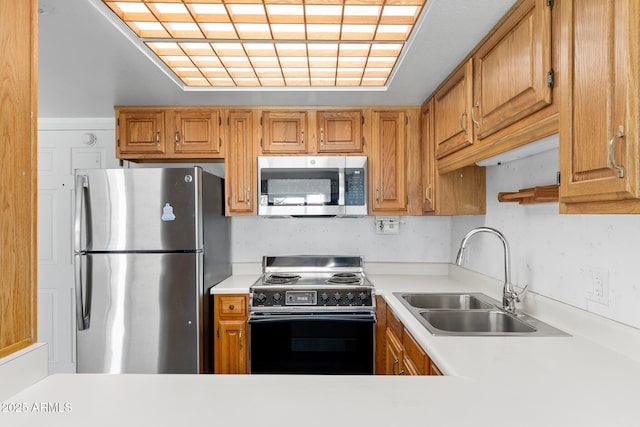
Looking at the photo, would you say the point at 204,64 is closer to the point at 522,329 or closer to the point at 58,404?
the point at 58,404

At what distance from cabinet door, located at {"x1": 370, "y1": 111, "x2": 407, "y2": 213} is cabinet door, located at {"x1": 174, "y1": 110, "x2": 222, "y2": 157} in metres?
1.16

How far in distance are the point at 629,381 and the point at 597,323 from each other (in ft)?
1.27

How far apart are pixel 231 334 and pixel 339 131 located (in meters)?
1.60

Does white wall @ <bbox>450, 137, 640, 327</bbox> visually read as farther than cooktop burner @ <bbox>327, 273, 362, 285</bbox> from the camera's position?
No

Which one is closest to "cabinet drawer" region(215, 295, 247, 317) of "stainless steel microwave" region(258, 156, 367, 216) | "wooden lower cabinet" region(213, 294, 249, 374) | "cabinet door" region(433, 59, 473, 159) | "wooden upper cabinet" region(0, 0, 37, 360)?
"wooden lower cabinet" region(213, 294, 249, 374)

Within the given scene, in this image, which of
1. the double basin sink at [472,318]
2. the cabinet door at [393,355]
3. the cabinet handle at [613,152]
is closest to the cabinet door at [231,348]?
the cabinet door at [393,355]

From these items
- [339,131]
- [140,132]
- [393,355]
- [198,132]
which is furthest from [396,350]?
[140,132]

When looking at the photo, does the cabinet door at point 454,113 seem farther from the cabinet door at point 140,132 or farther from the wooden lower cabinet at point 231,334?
the cabinet door at point 140,132

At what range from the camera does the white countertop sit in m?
0.86

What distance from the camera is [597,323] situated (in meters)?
1.45

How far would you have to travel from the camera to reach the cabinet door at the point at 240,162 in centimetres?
286

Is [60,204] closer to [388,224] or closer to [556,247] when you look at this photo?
[388,224]

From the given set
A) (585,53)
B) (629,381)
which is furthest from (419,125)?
(629,381)

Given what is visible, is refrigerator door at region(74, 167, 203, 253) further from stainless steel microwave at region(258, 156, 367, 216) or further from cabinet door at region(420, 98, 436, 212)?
cabinet door at region(420, 98, 436, 212)
